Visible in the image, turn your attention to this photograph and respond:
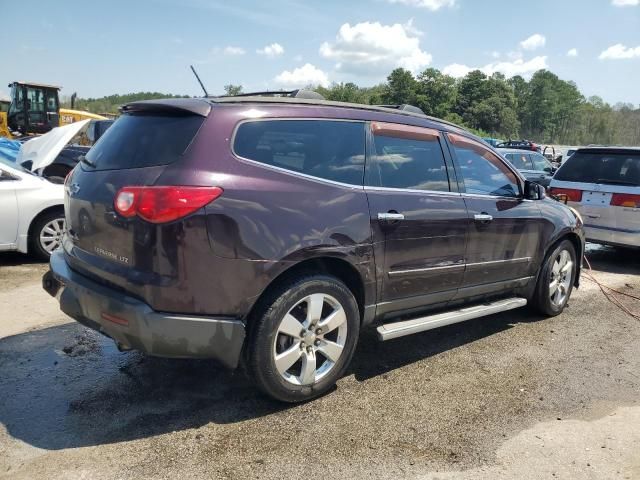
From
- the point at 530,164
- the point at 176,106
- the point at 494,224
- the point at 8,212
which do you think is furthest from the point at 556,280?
the point at 530,164

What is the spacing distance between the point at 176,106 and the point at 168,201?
657 mm

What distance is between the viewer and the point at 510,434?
10.4 feet

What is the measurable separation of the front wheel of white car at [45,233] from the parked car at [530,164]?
11219mm

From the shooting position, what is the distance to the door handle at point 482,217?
421 cm

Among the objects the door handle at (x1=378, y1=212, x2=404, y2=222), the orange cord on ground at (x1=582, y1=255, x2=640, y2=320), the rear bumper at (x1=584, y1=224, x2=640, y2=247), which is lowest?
the orange cord on ground at (x1=582, y1=255, x2=640, y2=320)

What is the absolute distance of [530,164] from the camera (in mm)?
15109

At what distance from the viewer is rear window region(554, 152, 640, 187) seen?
24.9 feet

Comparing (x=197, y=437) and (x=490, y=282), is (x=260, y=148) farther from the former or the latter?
(x=490, y=282)

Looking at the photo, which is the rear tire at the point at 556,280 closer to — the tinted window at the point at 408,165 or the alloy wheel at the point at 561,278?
the alloy wheel at the point at 561,278

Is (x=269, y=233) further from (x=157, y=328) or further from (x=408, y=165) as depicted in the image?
(x=408, y=165)

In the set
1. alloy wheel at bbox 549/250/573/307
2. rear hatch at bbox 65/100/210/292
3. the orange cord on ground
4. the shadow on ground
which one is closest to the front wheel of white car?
the shadow on ground

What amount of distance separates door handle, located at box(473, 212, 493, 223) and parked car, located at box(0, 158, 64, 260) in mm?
4985

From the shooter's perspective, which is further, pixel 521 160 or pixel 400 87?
pixel 400 87

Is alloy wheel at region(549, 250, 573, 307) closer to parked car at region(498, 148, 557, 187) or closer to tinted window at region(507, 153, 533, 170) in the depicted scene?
parked car at region(498, 148, 557, 187)
